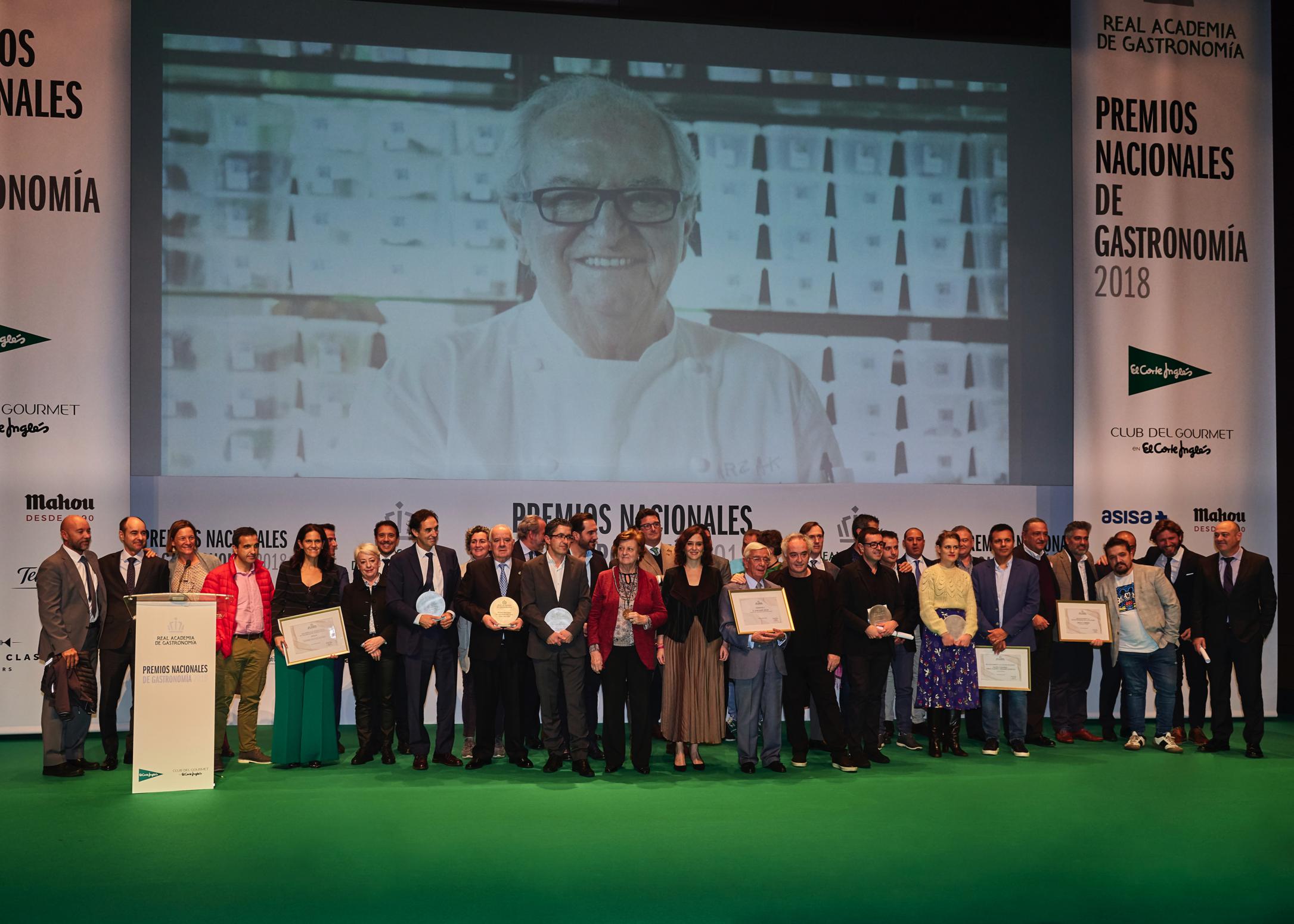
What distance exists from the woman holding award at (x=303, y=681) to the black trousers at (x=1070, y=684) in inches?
211

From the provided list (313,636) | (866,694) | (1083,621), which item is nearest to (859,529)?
(866,694)

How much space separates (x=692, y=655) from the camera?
7.30m

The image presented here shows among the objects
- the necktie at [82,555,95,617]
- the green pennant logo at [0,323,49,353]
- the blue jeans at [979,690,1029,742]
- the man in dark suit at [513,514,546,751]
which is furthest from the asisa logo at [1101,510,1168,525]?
the green pennant logo at [0,323,49,353]

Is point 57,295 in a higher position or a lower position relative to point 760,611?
higher

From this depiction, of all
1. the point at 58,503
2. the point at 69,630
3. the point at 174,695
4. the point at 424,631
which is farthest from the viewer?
the point at 58,503

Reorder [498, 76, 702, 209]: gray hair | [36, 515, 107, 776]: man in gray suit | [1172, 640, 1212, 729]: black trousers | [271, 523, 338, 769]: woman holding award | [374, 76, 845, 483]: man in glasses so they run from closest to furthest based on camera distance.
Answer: [36, 515, 107, 776]: man in gray suit → [271, 523, 338, 769]: woman holding award → [1172, 640, 1212, 729]: black trousers → [374, 76, 845, 483]: man in glasses → [498, 76, 702, 209]: gray hair

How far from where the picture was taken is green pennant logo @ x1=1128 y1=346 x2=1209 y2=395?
9766 millimetres

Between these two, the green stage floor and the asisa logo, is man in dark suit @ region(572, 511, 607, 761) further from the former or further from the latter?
the asisa logo

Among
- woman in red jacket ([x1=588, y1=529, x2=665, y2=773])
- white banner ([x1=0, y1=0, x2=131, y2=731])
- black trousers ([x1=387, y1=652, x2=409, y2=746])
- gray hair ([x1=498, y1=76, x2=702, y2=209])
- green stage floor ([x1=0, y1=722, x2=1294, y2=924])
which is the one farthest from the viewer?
gray hair ([x1=498, y1=76, x2=702, y2=209])

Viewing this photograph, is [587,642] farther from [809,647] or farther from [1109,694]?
[1109,694]

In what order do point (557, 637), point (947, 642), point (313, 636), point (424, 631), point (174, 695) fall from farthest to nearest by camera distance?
point (947, 642) → point (424, 631) → point (313, 636) → point (557, 637) → point (174, 695)

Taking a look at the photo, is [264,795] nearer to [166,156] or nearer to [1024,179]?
[166,156]

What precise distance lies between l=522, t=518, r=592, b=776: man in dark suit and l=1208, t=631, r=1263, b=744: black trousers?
456 centimetres

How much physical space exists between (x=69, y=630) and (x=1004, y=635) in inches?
243
